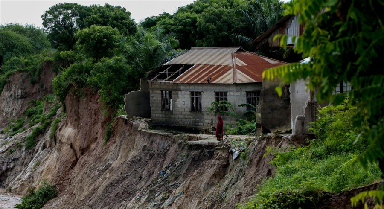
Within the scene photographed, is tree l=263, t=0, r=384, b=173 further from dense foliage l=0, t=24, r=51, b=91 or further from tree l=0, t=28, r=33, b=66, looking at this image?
tree l=0, t=28, r=33, b=66

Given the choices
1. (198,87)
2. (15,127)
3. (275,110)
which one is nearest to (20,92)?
(15,127)

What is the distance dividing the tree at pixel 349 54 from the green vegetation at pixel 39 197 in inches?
1072

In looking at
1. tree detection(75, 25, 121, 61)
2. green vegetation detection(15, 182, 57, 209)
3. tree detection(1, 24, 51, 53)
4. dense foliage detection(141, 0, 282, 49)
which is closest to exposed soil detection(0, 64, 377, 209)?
green vegetation detection(15, 182, 57, 209)

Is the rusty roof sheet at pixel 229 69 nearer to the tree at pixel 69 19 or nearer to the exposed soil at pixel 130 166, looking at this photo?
the exposed soil at pixel 130 166

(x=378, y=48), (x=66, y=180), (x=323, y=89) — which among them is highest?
(x=378, y=48)

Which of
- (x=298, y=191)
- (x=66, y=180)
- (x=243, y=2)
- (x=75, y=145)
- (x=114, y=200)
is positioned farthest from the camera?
(x=243, y=2)

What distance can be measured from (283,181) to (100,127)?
23528 millimetres

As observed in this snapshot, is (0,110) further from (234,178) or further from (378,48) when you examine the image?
(378,48)

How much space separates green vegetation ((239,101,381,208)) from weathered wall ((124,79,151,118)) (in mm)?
15711

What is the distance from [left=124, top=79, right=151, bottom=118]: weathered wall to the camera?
31.1 metres

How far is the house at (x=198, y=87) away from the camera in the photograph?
27188 mm

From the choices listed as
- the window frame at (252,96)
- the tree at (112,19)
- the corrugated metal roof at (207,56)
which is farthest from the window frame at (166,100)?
the tree at (112,19)

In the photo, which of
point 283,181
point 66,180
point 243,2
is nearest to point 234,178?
point 283,181

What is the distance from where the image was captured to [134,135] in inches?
1150
